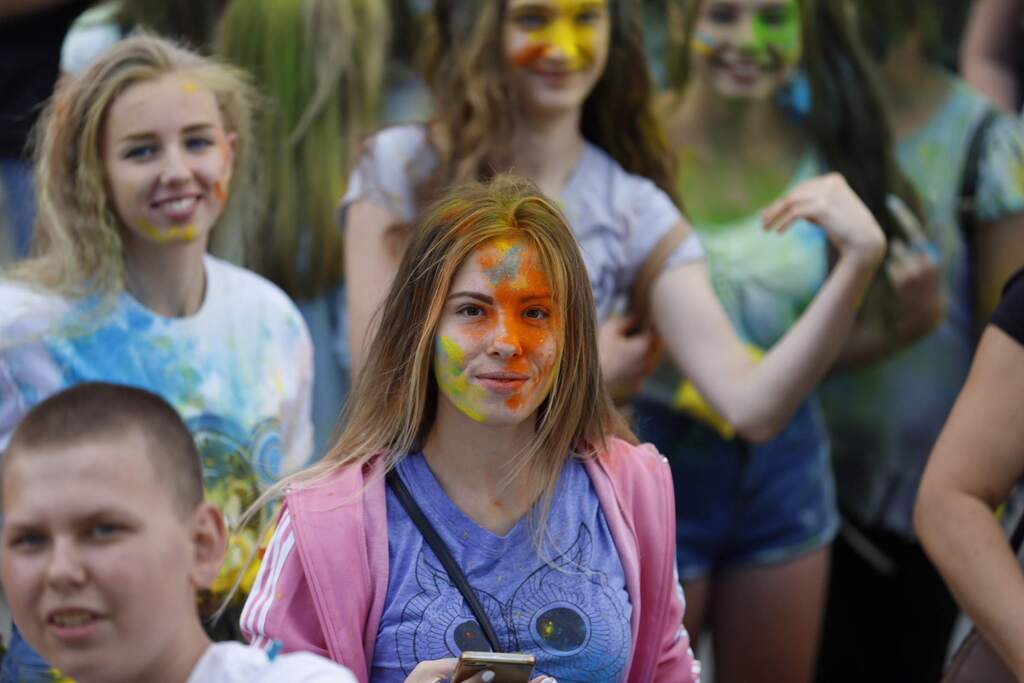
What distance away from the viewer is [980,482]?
2760mm

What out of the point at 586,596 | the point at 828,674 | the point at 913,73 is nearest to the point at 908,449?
the point at 828,674

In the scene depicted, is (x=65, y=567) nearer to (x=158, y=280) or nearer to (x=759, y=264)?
(x=158, y=280)

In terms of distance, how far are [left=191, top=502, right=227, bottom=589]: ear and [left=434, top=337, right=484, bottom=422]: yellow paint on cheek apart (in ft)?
1.60

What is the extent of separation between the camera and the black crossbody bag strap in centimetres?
237

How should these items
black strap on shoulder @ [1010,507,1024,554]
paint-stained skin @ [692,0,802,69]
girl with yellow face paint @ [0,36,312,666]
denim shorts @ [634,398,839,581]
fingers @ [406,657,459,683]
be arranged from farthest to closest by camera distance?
paint-stained skin @ [692,0,802,69]
denim shorts @ [634,398,839,581]
girl with yellow face paint @ [0,36,312,666]
black strap on shoulder @ [1010,507,1024,554]
fingers @ [406,657,459,683]

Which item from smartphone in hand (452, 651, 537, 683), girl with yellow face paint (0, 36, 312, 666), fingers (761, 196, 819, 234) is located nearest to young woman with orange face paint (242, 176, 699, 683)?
smartphone in hand (452, 651, 537, 683)

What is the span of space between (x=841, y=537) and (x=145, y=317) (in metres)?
2.32

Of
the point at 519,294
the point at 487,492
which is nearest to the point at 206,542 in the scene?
the point at 487,492

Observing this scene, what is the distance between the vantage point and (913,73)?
4.60 m

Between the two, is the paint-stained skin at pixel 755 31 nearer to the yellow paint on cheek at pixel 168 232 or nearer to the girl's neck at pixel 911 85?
the girl's neck at pixel 911 85

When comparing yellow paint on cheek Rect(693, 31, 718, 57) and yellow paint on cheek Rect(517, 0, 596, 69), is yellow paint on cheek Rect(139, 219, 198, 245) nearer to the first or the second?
yellow paint on cheek Rect(517, 0, 596, 69)

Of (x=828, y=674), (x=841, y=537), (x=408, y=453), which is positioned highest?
(x=408, y=453)

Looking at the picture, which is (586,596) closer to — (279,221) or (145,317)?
(145,317)

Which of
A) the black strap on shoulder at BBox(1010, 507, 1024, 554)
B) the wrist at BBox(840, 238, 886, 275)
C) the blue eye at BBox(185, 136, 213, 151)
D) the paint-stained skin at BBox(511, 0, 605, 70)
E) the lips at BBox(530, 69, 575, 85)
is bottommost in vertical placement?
the black strap on shoulder at BBox(1010, 507, 1024, 554)
